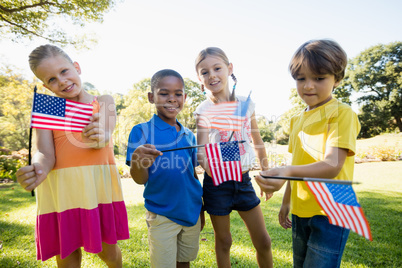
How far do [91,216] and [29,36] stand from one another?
24.1 feet

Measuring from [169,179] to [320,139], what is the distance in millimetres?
1135

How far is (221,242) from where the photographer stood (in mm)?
1970

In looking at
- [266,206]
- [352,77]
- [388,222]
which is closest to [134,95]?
[266,206]

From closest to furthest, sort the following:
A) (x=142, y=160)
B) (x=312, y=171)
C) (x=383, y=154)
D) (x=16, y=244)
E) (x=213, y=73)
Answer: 1. (x=312, y=171)
2. (x=142, y=160)
3. (x=213, y=73)
4. (x=16, y=244)
5. (x=383, y=154)

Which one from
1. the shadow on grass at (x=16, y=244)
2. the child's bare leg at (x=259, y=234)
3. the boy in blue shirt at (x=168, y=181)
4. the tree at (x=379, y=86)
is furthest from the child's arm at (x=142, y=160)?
the tree at (x=379, y=86)

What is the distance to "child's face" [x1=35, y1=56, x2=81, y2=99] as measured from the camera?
1.68 m

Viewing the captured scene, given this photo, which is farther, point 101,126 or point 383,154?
point 383,154

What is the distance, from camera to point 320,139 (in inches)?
59.1

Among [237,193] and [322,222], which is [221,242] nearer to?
[237,193]

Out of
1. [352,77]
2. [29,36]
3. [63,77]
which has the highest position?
[352,77]

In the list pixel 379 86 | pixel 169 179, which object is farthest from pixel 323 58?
pixel 379 86

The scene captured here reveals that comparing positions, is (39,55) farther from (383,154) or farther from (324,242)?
(383,154)

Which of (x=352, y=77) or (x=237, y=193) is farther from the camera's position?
(x=352, y=77)

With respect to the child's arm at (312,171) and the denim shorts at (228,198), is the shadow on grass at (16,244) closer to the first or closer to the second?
the denim shorts at (228,198)
